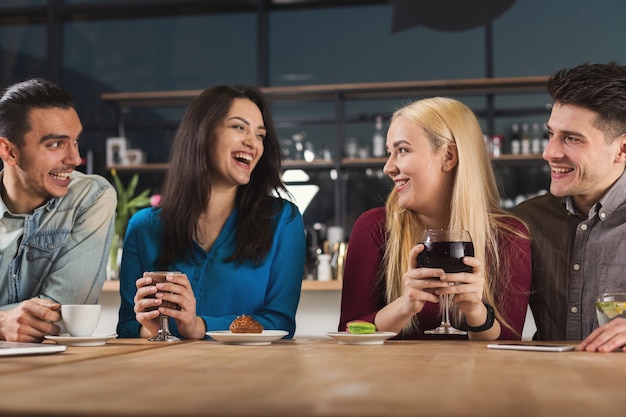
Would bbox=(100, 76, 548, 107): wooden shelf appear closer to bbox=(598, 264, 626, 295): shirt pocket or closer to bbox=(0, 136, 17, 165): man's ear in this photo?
bbox=(0, 136, 17, 165): man's ear

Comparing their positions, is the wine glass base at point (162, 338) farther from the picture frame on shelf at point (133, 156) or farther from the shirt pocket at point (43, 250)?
the picture frame on shelf at point (133, 156)

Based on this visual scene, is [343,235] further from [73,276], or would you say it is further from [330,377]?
[330,377]

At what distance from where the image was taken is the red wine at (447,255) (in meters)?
1.74

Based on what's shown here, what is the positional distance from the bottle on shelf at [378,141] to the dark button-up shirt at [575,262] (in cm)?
400

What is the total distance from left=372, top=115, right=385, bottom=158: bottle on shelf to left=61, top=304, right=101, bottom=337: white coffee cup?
4.71m

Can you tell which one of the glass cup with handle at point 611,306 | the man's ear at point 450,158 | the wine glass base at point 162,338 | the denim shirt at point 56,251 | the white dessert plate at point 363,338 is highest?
the man's ear at point 450,158

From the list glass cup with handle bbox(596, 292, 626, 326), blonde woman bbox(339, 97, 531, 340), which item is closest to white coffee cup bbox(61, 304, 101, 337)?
blonde woman bbox(339, 97, 531, 340)

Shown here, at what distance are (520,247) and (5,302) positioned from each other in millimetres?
1548

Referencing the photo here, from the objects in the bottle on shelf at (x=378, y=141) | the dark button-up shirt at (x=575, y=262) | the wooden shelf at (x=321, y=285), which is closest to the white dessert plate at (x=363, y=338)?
the dark button-up shirt at (x=575, y=262)

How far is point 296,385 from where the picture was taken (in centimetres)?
96

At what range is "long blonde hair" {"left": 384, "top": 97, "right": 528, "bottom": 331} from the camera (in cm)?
224

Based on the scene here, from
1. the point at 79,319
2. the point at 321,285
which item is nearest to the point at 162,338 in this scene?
the point at 79,319

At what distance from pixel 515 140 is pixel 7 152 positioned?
15.1ft

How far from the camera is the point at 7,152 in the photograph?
255 cm
